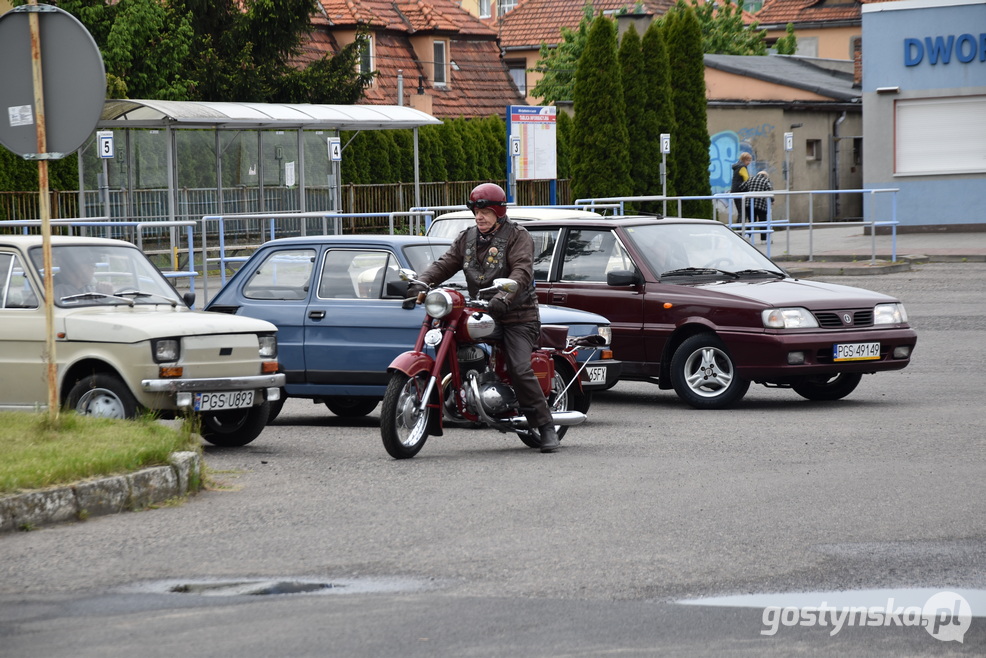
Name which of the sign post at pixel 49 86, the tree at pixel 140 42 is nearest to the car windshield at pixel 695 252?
the sign post at pixel 49 86

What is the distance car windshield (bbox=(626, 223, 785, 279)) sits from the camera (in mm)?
13547

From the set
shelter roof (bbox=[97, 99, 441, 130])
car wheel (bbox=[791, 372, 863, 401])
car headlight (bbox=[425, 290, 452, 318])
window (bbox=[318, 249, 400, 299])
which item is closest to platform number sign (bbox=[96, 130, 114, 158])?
shelter roof (bbox=[97, 99, 441, 130])

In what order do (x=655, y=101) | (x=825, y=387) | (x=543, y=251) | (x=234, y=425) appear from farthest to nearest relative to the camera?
(x=655, y=101), (x=543, y=251), (x=825, y=387), (x=234, y=425)

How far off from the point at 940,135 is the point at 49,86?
31975 millimetres

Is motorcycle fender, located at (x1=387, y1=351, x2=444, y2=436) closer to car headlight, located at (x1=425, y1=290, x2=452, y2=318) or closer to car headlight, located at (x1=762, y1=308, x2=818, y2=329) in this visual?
car headlight, located at (x1=425, y1=290, x2=452, y2=318)

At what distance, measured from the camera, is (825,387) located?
13.7 m

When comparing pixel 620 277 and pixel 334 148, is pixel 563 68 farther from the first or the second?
pixel 620 277

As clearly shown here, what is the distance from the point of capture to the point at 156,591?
21.0ft

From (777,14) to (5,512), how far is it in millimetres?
69710

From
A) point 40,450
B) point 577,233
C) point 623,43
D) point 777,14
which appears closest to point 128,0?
point 623,43

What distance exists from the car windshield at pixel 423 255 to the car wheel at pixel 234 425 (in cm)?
189

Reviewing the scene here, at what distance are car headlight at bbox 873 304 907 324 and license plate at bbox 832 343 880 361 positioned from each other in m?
0.27

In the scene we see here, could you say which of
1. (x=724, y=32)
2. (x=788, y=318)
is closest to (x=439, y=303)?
(x=788, y=318)

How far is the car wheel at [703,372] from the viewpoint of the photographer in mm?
12922
